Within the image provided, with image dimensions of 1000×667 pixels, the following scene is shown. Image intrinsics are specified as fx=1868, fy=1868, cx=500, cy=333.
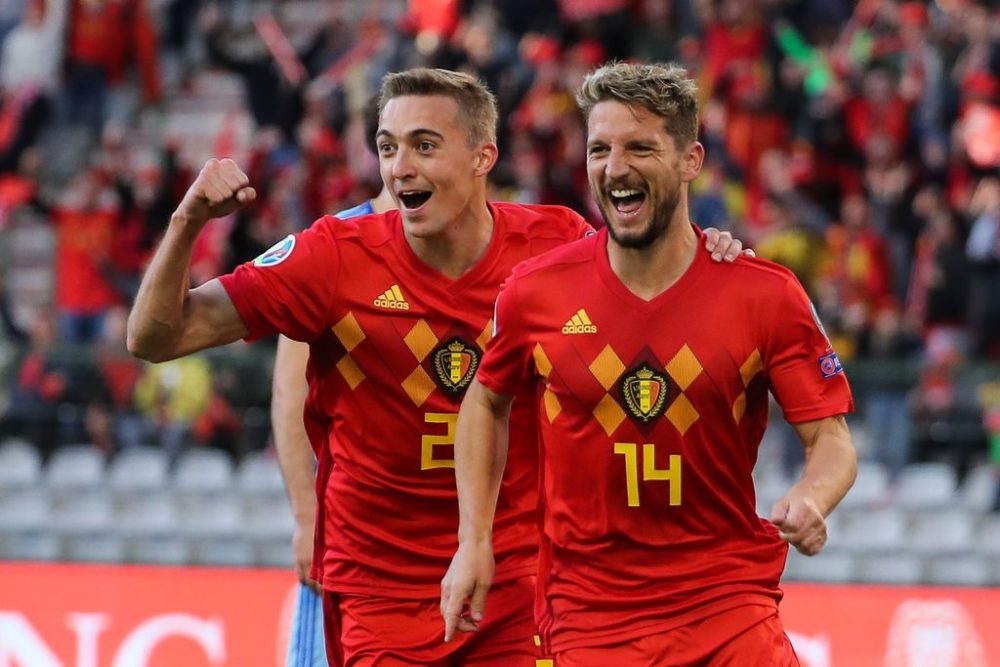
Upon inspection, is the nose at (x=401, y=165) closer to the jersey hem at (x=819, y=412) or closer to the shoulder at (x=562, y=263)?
the shoulder at (x=562, y=263)

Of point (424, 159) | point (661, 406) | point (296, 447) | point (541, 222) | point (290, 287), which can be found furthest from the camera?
point (296, 447)

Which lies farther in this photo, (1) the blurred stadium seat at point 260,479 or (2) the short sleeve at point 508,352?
(1) the blurred stadium seat at point 260,479

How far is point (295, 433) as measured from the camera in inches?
258

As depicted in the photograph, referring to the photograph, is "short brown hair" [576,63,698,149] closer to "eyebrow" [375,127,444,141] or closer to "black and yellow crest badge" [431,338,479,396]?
"eyebrow" [375,127,444,141]

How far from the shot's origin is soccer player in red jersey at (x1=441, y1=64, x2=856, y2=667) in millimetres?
4852

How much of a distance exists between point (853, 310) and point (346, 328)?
6674 millimetres

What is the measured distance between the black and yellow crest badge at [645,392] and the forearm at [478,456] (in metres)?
0.47

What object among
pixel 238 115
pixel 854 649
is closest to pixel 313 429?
pixel 854 649

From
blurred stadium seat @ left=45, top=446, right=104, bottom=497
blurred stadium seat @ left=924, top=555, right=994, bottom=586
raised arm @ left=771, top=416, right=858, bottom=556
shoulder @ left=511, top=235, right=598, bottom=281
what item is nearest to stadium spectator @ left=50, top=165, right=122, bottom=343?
blurred stadium seat @ left=45, top=446, right=104, bottom=497

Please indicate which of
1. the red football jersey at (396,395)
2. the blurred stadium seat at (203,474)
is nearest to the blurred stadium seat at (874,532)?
the blurred stadium seat at (203,474)

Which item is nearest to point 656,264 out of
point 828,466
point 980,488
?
point 828,466

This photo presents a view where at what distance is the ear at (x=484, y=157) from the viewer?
5789mm

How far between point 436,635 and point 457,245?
47.0 inches

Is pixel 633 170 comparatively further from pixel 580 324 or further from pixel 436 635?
pixel 436 635
